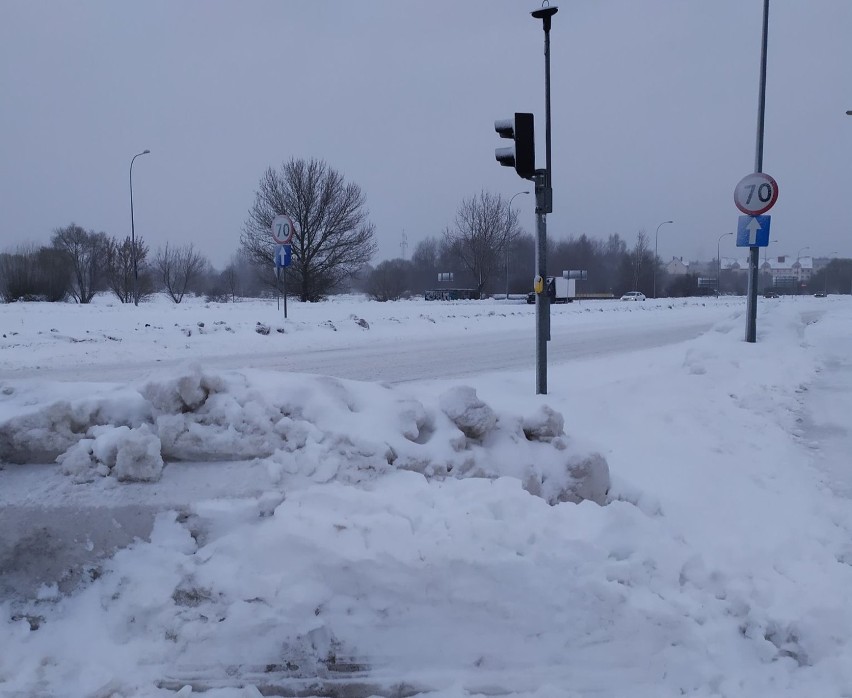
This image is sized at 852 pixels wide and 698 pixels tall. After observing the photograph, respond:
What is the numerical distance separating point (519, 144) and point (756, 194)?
6832 millimetres

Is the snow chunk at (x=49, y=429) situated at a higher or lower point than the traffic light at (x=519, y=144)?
lower

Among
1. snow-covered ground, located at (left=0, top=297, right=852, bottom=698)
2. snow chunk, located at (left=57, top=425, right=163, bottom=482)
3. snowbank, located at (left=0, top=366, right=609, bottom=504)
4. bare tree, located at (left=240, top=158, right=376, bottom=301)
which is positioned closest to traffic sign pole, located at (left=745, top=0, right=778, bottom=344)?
snow-covered ground, located at (left=0, top=297, right=852, bottom=698)

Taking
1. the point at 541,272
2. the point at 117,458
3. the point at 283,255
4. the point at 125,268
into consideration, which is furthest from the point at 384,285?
the point at 117,458

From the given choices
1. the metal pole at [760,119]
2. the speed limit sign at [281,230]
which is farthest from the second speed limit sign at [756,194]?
the speed limit sign at [281,230]

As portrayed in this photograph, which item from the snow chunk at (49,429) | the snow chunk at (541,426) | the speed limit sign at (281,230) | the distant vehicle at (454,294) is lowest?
the snow chunk at (541,426)

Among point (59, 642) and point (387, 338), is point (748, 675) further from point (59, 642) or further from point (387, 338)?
point (387, 338)

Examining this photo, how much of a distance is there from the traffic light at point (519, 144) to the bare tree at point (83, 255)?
47.3m

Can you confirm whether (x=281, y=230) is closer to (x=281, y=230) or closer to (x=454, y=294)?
(x=281, y=230)

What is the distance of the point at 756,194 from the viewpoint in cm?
1182

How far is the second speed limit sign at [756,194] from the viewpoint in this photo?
458 inches

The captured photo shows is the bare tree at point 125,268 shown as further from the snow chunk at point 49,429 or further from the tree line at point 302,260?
the snow chunk at point 49,429

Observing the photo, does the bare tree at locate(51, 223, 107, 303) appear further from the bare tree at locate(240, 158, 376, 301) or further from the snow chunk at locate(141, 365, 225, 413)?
the snow chunk at locate(141, 365, 225, 413)

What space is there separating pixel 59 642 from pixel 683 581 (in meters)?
3.11

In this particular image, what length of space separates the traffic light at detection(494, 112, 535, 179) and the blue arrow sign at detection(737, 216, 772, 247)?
675 cm
